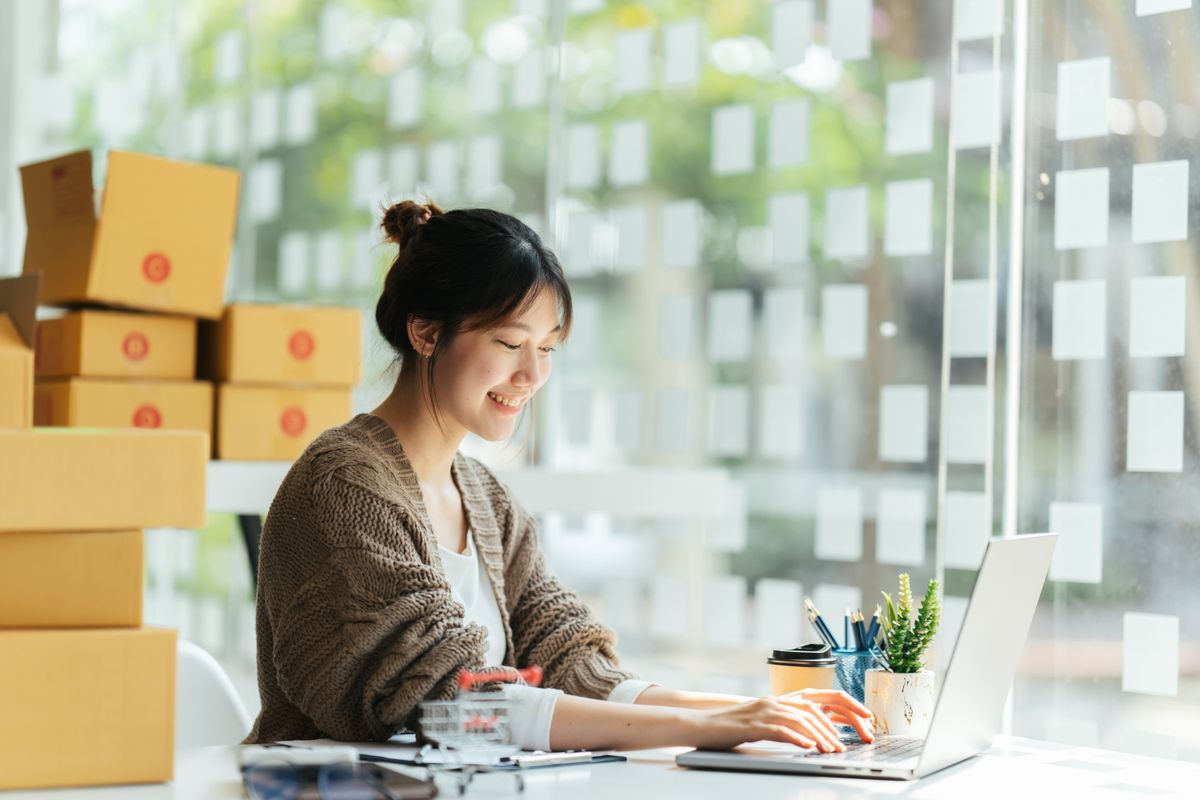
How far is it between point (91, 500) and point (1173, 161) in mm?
1634

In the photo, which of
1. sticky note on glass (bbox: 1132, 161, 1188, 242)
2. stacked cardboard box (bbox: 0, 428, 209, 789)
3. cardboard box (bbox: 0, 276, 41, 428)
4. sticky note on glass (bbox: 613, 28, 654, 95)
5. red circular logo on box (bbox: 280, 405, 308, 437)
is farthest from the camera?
sticky note on glass (bbox: 613, 28, 654, 95)

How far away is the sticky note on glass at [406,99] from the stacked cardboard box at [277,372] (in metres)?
0.85

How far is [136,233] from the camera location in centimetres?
283

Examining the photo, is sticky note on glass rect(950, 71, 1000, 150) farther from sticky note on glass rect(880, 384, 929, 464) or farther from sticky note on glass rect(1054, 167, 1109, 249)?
sticky note on glass rect(880, 384, 929, 464)

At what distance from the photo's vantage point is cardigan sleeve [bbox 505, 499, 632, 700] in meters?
1.81

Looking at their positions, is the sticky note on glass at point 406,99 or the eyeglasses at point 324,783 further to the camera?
the sticky note on glass at point 406,99

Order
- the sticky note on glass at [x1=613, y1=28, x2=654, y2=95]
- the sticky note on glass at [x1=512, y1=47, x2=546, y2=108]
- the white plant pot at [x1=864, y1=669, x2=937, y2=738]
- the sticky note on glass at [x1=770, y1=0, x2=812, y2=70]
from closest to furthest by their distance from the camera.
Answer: the white plant pot at [x1=864, y1=669, x2=937, y2=738] → the sticky note on glass at [x1=770, y1=0, x2=812, y2=70] → the sticky note on glass at [x1=613, y1=28, x2=654, y2=95] → the sticky note on glass at [x1=512, y1=47, x2=546, y2=108]

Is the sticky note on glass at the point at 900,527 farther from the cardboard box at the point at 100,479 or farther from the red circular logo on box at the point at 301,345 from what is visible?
the cardboard box at the point at 100,479

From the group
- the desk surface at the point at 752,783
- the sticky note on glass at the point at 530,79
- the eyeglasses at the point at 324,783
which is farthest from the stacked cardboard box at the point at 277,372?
the eyeglasses at the point at 324,783

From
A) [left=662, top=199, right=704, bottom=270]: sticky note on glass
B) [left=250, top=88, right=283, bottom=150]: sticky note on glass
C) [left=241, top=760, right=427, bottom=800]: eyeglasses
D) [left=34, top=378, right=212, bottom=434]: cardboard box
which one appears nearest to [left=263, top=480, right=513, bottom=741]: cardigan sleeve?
[left=241, top=760, right=427, bottom=800]: eyeglasses

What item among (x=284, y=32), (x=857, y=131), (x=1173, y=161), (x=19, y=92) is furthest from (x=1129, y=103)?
(x=19, y=92)

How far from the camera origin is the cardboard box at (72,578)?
4.35ft

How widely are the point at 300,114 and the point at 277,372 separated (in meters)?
1.34

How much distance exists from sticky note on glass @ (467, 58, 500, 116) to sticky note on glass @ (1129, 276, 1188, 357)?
1813mm
